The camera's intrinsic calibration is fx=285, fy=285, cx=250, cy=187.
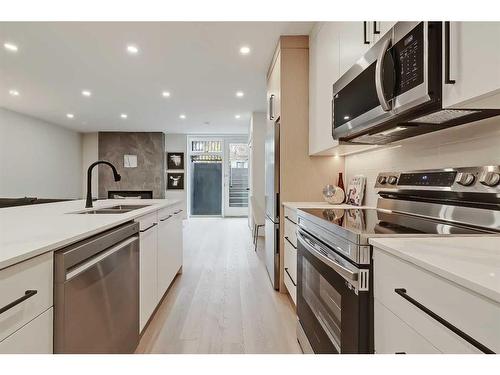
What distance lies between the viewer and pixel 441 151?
1.50m

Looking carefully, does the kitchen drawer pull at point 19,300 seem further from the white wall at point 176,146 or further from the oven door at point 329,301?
the white wall at point 176,146

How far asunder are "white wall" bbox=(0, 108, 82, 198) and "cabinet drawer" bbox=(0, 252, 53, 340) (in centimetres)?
630

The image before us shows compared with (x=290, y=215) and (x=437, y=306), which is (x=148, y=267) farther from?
(x=437, y=306)

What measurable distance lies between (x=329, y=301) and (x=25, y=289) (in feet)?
3.76

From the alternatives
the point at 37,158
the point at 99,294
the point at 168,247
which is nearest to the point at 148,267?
the point at 168,247

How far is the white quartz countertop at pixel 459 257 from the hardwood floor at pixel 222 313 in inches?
48.3

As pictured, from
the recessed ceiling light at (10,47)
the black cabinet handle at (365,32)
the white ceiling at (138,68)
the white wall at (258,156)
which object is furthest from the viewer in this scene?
the white wall at (258,156)

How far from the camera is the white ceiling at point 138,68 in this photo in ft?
9.13

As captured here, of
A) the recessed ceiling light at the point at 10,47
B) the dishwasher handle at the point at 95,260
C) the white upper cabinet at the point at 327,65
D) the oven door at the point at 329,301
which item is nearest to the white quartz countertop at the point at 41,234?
the dishwasher handle at the point at 95,260

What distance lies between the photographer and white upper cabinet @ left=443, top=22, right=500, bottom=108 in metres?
0.82

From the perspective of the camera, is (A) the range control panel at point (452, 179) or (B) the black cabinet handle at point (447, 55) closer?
(B) the black cabinet handle at point (447, 55)

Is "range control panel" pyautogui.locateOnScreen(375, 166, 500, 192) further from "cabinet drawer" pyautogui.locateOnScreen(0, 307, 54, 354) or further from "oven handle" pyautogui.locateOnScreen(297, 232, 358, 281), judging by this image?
"cabinet drawer" pyautogui.locateOnScreen(0, 307, 54, 354)

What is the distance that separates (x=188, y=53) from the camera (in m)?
3.28
